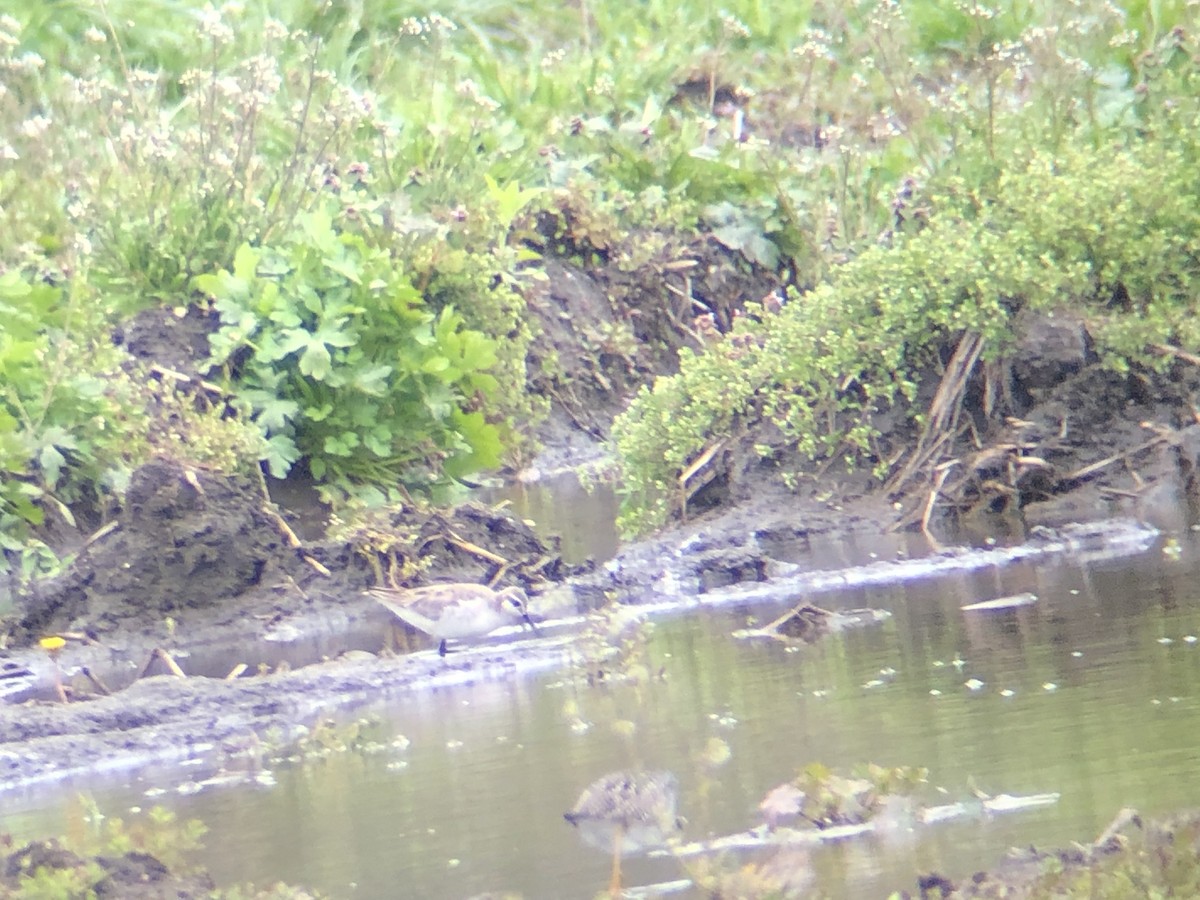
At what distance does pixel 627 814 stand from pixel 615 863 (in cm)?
32

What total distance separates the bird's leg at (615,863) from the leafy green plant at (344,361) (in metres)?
5.76

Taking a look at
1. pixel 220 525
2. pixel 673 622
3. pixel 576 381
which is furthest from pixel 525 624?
pixel 576 381

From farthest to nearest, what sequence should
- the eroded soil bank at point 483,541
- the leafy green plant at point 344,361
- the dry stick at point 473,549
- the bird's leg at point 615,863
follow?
the leafy green plant at point 344,361 → the dry stick at point 473,549 → the eroded soil bank at point 483,541 → the bird's leg at point 615,863

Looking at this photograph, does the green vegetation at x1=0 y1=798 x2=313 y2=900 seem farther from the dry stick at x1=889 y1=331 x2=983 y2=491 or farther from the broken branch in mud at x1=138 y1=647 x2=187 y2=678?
the dry stick at x1=889 y1=331 x2=983 y2=491

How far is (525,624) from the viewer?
8.00 metres

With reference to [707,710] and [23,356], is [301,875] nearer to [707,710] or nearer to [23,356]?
[707,710]

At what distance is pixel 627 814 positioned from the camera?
4.84 metres

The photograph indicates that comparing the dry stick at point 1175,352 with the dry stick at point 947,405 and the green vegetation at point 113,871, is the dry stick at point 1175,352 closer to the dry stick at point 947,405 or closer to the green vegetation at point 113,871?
the dry stick at point 947,405

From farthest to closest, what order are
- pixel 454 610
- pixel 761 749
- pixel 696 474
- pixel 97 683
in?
pixel 696 474, pixel 454 610, pixel 97 683, pixel 761 749

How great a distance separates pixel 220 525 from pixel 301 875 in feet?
14.1

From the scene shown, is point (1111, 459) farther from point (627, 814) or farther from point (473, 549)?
point (627, 814)

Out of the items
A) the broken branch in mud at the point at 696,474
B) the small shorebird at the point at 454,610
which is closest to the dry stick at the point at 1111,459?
the broken branch in mud at the point at 696,474

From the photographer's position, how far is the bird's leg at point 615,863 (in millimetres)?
4312

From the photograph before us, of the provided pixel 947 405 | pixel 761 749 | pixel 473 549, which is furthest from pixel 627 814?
pixel 947 405
